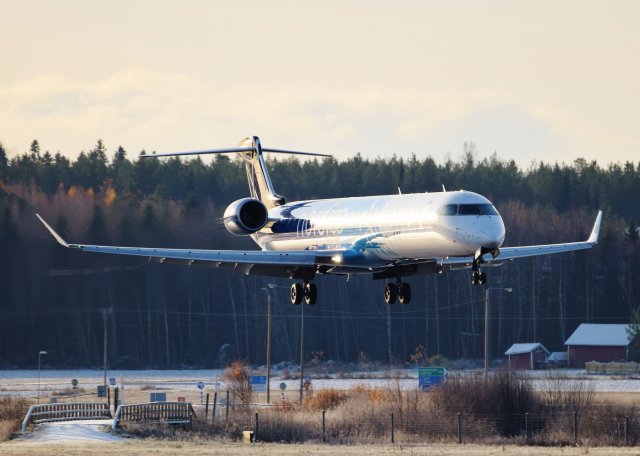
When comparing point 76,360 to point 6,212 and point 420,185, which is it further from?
point 420,185

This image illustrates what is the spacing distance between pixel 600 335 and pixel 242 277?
33.0 meters

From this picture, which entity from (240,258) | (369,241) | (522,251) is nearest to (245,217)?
(240,258)

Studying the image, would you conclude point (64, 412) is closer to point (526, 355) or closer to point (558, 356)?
point (526, 355)

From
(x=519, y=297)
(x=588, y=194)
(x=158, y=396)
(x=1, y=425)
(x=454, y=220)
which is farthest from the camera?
(x=588, y=194)

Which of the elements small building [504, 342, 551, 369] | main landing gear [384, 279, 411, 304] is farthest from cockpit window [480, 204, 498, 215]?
small building [504, 342, 551, 369]

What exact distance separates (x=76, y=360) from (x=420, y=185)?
67.0 metres

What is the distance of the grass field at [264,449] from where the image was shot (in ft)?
165

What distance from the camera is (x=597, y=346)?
122750 millimetres

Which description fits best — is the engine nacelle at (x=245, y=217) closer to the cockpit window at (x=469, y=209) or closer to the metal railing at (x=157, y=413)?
the cockpit window at (x=469, y=209)

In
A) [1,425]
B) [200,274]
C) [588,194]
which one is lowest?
[1,425]

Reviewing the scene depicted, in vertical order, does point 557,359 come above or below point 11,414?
below

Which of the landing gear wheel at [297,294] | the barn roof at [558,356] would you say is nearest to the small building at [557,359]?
the barn roof at [558,356]

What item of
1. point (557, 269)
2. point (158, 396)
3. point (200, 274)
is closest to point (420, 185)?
point (557, 269)

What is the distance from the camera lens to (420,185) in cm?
15550
